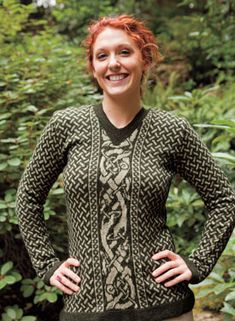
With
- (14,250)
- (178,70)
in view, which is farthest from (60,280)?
(178,70)

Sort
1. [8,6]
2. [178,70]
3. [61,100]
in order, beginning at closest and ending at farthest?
1. [61,100]
2. [8,6]
3. [178,70]

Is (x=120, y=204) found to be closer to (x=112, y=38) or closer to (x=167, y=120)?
(x=167, y=120)

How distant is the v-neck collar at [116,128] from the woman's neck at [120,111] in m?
0.02

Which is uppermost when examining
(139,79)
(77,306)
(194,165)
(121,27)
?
(121,27)

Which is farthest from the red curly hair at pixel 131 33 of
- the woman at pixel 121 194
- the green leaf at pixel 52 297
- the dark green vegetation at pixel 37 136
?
the green leaf at pixel 52 297

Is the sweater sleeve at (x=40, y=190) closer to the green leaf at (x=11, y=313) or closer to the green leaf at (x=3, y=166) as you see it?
the green leaf at (x=3, y=166)

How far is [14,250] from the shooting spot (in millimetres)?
3885

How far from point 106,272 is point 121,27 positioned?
0.91 m

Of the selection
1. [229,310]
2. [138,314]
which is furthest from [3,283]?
[138,314]

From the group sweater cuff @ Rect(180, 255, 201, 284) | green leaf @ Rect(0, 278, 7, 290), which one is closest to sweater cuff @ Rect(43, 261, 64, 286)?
sweater cuff @ Rect(180, 255, 201, 284)

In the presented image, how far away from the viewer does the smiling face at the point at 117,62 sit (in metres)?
2.24

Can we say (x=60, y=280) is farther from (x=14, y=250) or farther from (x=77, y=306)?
(x=14, y=250)

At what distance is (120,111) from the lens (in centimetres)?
231

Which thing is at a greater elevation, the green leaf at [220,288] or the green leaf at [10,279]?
the green leaf at [220,288]
